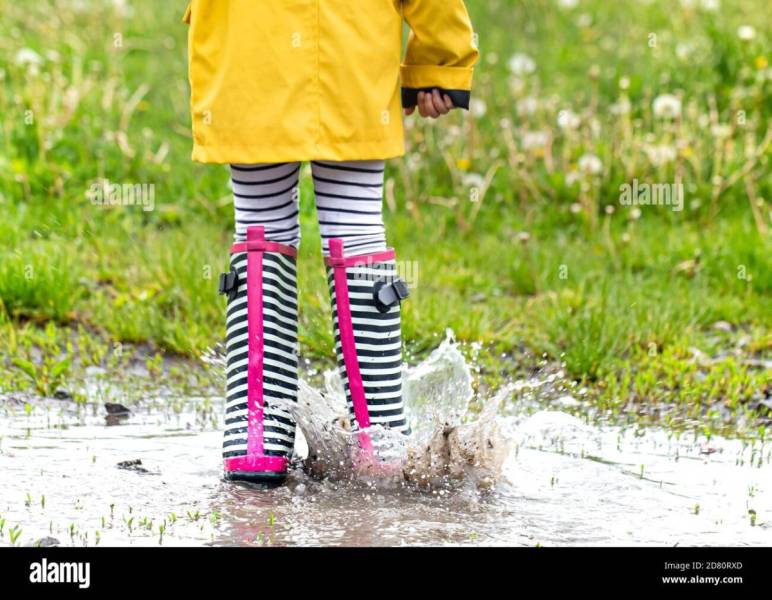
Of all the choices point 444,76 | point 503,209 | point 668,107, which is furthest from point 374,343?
point 668,107

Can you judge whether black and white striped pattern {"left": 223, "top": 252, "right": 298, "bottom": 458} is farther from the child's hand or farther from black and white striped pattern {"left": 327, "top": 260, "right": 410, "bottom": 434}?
the child's hand

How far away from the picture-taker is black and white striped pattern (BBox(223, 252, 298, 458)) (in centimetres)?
326

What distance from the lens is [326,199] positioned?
3.21 m

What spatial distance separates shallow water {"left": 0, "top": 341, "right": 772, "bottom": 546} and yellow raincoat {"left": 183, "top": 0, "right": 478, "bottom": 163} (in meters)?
0.74

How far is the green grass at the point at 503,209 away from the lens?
15.9 ft

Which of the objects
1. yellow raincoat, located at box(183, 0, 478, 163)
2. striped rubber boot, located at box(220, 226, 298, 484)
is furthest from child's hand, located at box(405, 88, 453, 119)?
striped rubber boot, located at box(220, 226, 298, 484)

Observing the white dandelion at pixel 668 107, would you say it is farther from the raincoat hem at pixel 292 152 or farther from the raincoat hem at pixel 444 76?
the raincoat hem at pixel 292 152

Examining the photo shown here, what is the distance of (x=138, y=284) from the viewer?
17.2 ft

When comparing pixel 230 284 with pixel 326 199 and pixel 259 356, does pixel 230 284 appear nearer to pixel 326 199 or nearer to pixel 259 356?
pixel 259 356

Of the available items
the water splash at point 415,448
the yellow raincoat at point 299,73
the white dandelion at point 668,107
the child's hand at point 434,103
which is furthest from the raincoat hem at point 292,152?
the white dandelion at point 668,107

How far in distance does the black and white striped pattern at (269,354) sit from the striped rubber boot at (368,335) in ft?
0.44
